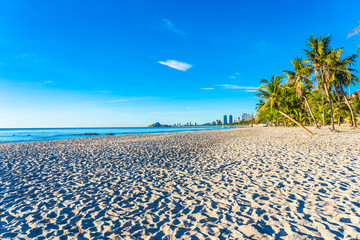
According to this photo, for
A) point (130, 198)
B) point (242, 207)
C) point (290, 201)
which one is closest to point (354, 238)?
point (290, 201)

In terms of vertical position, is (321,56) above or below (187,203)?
above

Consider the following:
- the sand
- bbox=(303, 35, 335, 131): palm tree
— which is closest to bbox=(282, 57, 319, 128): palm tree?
bbox=(303, 35, 335, 131): palm tree

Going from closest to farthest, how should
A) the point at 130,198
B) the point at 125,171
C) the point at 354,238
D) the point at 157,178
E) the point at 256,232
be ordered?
the point at 354,238 → the point at 256,232 → the point at 130,198 → the point at 157,178 → the point at 125,171

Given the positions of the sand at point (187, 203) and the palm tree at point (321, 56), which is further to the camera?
the palm tree at point (321, 56)

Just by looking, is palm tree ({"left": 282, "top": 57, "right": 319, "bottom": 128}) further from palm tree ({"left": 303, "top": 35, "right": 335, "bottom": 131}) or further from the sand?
the sand

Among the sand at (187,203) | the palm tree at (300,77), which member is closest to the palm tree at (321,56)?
the palm tree at (300,77)

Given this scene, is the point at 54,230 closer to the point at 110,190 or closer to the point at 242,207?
the point at 110,190

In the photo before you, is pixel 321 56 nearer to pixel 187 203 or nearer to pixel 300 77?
pixel 300 77

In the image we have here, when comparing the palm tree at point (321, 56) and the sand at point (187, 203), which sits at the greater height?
the palm tree at point (321, 56)

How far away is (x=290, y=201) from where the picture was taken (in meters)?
4.04

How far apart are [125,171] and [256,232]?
528 cm

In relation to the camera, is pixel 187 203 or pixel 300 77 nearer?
pixel 187 203

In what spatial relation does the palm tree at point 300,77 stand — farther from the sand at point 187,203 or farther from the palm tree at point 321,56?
the sand at point 187,203

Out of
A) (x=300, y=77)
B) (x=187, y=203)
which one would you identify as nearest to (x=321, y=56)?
(x=300, y=77)
